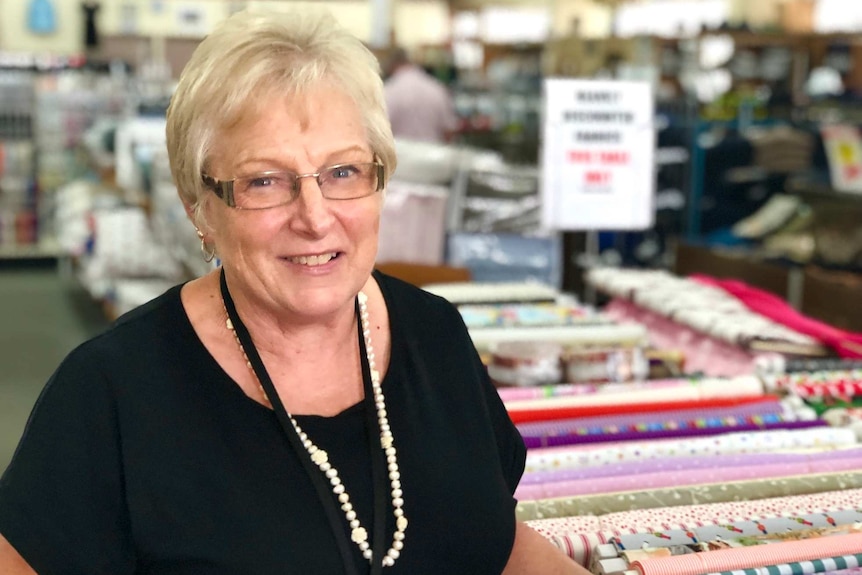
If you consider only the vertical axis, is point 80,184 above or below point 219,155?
below

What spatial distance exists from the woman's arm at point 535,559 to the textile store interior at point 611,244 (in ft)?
0.22

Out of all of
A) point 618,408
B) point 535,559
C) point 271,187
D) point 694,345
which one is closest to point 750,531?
point 535,559

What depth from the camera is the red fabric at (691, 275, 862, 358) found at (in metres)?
2.70

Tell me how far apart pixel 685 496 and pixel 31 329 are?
614cm

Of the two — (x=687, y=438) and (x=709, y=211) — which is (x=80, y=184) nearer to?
(x=709, y=211)

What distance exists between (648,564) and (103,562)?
2.49ft

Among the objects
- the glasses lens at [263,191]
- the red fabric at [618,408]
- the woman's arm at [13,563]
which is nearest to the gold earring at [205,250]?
the glasses lens at [263,191]

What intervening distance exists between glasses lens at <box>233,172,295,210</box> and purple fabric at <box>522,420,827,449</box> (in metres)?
0.87

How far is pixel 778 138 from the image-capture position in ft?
21.8

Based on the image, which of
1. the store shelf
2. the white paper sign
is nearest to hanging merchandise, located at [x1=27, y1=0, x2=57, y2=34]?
the store shelf

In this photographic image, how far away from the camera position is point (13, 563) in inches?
49.0

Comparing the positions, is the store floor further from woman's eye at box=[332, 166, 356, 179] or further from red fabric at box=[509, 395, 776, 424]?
woman's eye at box=[332, 166, 356, 179]

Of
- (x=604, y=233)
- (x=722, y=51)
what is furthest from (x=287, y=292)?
(x=722, y=51)

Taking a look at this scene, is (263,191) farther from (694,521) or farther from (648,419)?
(648,419)
